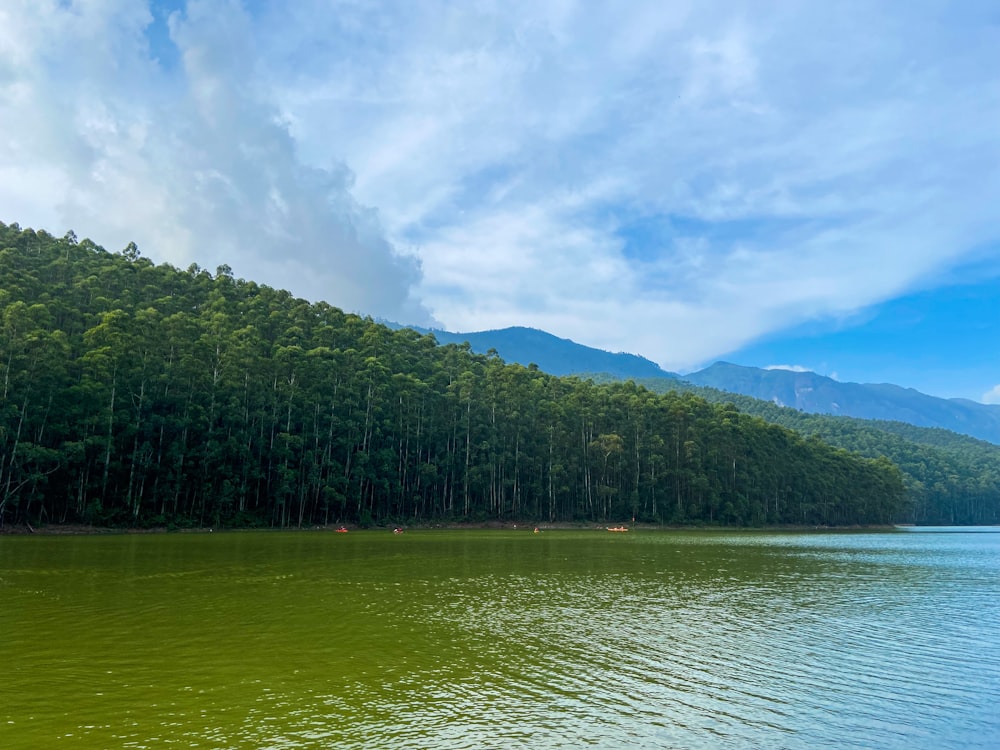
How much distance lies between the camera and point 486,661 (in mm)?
12719

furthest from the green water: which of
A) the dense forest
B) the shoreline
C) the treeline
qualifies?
the treeline

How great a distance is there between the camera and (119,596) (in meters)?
19.0

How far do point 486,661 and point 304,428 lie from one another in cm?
5254

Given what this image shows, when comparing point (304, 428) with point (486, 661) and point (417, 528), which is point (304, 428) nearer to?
point (417, 528)

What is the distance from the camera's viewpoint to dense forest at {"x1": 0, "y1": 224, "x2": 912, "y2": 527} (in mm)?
47812

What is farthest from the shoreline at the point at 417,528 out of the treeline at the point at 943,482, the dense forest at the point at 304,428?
the treeline at the point at 943,482

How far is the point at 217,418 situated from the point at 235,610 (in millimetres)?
43425

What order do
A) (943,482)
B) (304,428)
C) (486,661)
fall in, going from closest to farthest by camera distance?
(486,661) → (304,428) → (943,482)

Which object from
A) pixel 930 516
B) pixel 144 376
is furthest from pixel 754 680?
pixel 930 516

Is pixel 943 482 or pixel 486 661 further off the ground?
pixel 943 482

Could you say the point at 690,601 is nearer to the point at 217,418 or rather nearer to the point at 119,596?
the point at 119,596

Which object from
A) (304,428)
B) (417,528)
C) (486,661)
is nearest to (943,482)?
(417,528)

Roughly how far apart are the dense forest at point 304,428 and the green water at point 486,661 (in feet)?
82.0

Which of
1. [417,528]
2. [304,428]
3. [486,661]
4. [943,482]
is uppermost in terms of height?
[304,428]
